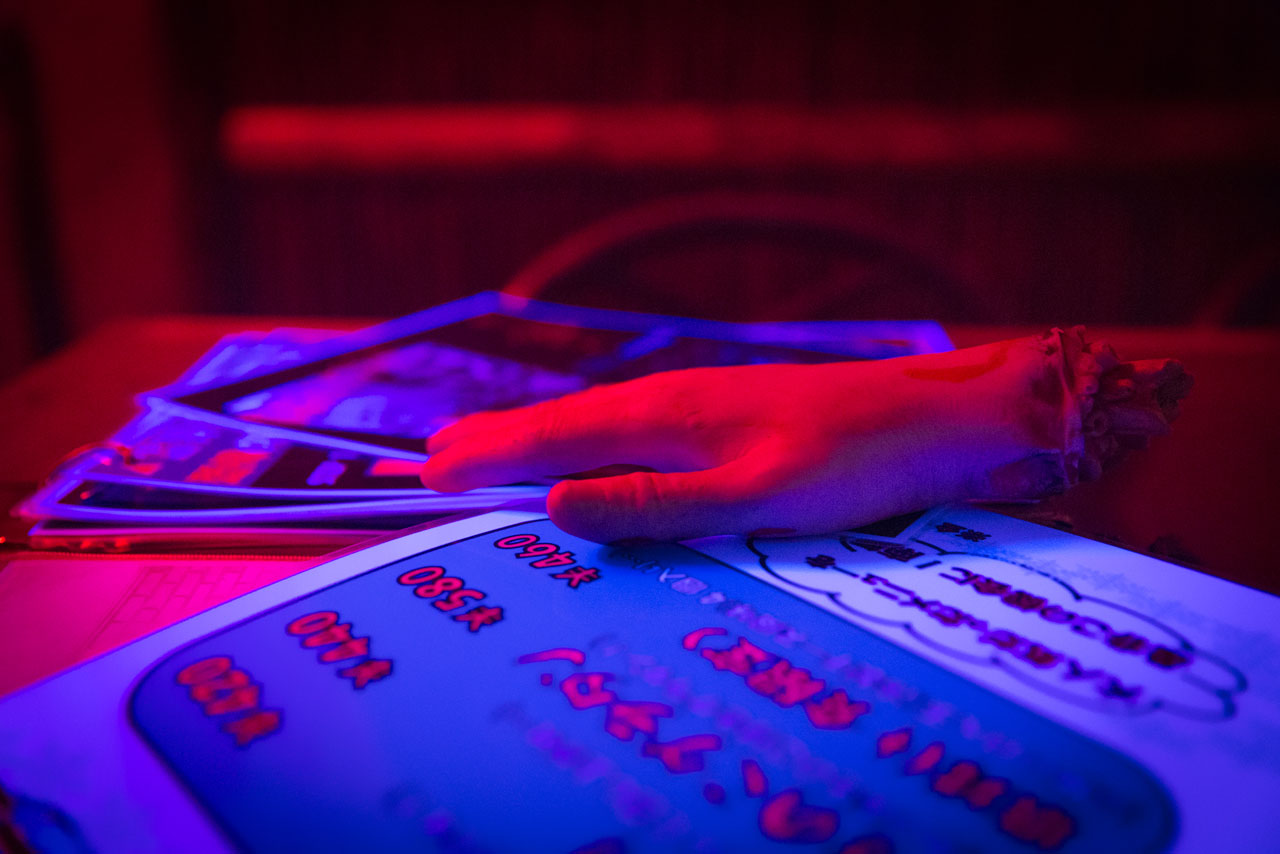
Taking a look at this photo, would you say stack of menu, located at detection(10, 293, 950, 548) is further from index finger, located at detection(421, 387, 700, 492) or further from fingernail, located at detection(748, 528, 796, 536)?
fingernail, located at detection(748, 528, 796, 536)

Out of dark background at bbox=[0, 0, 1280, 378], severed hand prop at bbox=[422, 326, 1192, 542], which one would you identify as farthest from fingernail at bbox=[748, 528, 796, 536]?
dark background at bbox=[0, 0, 1280, 378]

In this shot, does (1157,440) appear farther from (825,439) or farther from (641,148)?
(641,148)

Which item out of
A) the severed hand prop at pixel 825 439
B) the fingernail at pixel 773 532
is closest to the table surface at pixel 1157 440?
the severed hand prop at pixel 825 439

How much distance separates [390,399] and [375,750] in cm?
37

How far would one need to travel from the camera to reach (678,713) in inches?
9.7

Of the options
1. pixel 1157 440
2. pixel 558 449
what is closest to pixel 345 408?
pixel 558 449

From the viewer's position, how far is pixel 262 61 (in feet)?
4.29

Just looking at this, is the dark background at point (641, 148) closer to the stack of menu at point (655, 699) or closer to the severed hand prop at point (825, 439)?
the severed hand prop at point (825, 439)

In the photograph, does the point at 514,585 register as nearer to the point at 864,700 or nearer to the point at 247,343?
the point at 864,700

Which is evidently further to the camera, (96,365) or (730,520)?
(96,365)

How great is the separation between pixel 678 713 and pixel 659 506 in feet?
0.38

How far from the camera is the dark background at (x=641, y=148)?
1.28 m

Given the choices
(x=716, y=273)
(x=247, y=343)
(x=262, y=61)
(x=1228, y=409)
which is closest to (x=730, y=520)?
(x=1228, y=409)

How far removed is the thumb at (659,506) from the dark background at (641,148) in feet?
3.03
